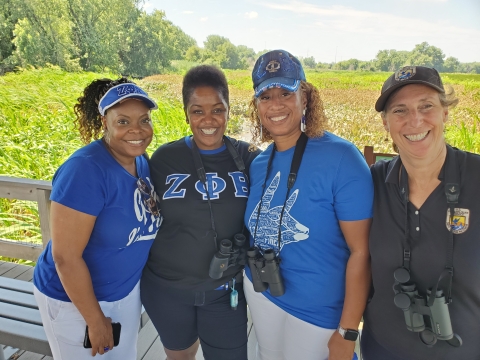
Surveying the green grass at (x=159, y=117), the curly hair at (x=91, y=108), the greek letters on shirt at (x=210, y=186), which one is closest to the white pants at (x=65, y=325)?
the greek letters on shirt at (x=210, y=186)

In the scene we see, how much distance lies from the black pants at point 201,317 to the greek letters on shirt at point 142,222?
1.00 ft

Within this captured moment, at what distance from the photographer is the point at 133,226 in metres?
1.49

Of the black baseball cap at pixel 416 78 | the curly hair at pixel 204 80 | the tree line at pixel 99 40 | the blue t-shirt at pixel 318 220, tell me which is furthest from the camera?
the tree line at pixel 99 40

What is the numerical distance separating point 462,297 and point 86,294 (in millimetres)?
→ 1459

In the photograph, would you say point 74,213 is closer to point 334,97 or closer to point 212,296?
point 212,296

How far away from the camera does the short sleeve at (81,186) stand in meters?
1.29

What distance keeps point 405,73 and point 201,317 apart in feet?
4.88

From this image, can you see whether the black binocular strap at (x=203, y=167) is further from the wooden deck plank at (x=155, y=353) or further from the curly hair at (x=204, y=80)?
the wooden deck plank at (x=155, y=353)

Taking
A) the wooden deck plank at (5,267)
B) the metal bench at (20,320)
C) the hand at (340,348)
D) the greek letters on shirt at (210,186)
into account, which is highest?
the greek letters on shirt at (210,186)

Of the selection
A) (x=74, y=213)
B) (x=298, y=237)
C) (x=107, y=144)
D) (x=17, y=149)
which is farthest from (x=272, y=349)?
(x=17, y=149)

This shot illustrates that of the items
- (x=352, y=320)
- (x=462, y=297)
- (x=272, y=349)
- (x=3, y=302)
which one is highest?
(x=462, y=297)

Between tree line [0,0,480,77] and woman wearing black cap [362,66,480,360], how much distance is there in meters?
2.92

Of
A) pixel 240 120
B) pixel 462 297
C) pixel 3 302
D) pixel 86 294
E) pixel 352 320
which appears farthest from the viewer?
pixel 240 120

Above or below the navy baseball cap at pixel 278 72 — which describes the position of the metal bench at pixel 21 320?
below
